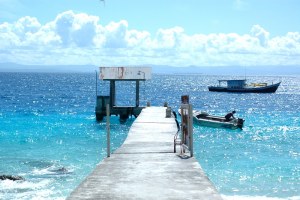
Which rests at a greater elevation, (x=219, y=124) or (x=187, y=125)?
(x=187, y=125)

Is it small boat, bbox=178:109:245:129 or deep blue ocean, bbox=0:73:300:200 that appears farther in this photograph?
small boat, bbox=178:109:245:129

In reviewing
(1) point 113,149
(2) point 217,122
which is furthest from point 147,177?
(2) point 217,122

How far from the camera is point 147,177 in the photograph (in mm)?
12016

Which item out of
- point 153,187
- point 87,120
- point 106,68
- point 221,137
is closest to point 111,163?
point 153,187

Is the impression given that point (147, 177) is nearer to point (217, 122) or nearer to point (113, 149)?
point (113, 149)

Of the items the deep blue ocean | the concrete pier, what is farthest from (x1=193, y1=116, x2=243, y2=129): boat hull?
the concrete pier

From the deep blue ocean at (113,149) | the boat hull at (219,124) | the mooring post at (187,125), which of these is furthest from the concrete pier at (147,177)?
the boat hull at (219,124)

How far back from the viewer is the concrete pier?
1024cm

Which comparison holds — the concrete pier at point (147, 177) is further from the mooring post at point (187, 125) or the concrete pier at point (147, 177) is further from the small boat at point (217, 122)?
the small boat at point (217, 122)

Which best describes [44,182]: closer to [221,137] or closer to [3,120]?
[221,137]

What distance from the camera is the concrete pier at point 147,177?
33.6ft

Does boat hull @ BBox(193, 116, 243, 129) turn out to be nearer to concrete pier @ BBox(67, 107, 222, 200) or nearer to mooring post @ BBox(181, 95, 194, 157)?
concrete pier @ BBox(67, 107, 222, 200)

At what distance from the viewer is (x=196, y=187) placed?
1079 cm

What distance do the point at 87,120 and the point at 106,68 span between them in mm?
9710
